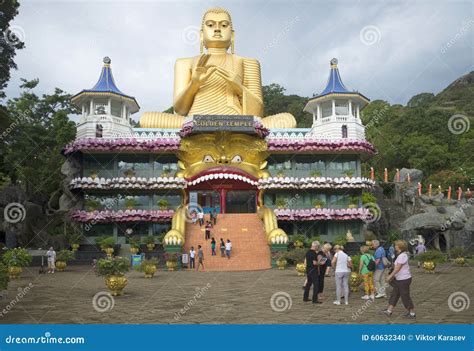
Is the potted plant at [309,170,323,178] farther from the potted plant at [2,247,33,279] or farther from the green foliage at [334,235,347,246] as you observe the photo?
the potted plant at [2,247,33,279]

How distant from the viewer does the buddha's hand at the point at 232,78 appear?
3528 centimetres

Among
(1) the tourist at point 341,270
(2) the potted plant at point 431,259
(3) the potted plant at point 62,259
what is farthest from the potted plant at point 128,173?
(1) the tourist at point 341,270

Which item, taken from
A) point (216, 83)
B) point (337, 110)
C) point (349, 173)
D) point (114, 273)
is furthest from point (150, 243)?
point (337, 110)

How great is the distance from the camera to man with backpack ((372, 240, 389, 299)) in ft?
43.0

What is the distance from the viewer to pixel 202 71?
115 feet

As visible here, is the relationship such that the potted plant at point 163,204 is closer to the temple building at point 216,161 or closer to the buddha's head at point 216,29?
the temple building at point 216,161

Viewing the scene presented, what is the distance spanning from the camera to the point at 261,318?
420 inches

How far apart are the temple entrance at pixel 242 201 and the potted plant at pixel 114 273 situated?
19999 mm

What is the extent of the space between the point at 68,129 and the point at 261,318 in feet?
114

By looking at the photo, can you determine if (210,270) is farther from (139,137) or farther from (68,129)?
(68,129)

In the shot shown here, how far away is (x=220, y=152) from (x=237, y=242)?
861cm

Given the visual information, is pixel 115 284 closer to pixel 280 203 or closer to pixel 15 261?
pixel 15 261

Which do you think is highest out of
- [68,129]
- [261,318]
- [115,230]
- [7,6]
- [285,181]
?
[7,6]

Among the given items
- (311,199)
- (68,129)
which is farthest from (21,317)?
(68,129)
